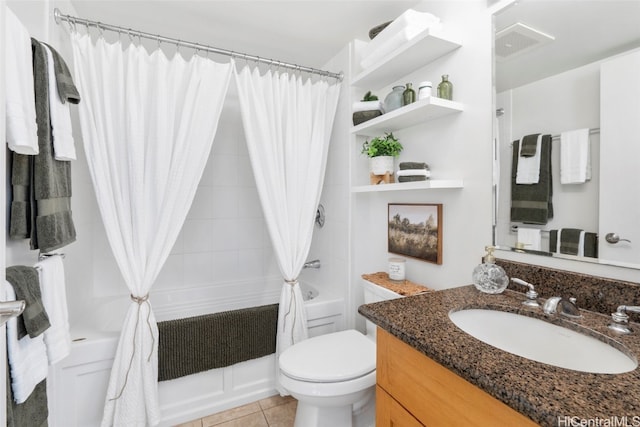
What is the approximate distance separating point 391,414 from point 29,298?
3.91 feet

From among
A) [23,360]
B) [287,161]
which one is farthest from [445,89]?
[23,360]

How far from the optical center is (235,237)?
8.98 ft

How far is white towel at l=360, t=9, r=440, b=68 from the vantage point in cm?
141

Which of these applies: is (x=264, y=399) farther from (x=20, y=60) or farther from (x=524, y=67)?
(x=524, y=67)

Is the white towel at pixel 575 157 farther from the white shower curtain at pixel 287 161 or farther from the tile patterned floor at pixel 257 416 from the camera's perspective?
the tile patterned floor at pixel 257 416

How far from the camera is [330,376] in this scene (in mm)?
1288

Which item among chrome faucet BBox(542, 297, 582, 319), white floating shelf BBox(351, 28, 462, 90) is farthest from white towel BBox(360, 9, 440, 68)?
chrome faucet BBox(542, 297, 582, 319)

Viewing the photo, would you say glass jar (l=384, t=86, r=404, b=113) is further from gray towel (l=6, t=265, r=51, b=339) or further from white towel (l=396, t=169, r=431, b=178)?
gray towel (l=6, t=265, r=51, b=339)

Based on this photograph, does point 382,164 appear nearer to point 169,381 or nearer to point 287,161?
point 287,161

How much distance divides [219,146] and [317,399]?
2143 millimetres

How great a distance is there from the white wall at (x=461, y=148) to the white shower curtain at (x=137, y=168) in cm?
128

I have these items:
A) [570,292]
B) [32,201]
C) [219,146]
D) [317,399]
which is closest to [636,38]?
[570,292]

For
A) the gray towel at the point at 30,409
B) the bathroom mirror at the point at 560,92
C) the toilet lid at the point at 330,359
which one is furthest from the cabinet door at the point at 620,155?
the gray towel at the point at 30,409

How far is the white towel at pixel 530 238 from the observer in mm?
1139
